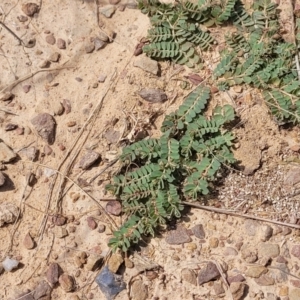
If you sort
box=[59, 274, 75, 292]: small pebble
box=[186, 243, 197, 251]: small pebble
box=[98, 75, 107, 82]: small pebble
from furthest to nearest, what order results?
box=[98, 75, 107, 82]: small pebble → box=[186, 243, 197, 251]: small pebble → box=[59, 274, 75, 292]: small pebble

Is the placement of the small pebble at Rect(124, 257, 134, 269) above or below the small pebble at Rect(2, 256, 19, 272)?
below

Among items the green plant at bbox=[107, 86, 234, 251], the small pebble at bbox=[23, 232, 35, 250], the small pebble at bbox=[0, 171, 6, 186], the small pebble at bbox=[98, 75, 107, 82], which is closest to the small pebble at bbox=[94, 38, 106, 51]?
the small pebble at bbox=[98, 75, 107, 82]

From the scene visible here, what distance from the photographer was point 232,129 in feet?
9.78

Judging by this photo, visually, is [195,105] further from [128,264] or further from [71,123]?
[128,264]

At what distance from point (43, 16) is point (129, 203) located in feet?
3.75

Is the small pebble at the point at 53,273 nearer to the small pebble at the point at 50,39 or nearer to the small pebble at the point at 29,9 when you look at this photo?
the small pebble at the point at 50,39

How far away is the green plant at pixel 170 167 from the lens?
9.10 feet

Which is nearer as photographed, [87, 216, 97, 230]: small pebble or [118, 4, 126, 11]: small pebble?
[87, 216, 97, 230]: small pebble

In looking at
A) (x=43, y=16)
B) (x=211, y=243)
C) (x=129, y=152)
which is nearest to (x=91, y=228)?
(x=129, y=152)

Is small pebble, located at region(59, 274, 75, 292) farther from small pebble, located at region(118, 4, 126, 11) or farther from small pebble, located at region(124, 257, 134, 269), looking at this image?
small pebble, located at region(118, 4, 126, 11)

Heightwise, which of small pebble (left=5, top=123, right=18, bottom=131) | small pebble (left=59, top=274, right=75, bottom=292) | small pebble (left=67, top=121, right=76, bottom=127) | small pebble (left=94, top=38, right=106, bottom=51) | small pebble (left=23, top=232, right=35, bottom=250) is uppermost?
small pebble (left=94, top=38, right=106, bottom=51)

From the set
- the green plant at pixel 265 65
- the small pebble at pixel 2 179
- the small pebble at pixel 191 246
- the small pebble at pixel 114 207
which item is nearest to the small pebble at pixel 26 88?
the small pebble at pixel 2 179

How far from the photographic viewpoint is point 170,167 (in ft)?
9.30

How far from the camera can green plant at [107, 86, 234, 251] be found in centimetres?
277
